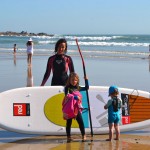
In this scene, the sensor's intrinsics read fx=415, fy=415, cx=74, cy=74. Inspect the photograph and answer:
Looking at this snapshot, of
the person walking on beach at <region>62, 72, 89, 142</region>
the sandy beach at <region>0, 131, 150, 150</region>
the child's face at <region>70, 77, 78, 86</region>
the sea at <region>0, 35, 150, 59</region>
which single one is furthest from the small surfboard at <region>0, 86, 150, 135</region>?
the sea at <region>0, 35, 150, 59</region>

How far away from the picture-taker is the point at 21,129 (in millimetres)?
5953

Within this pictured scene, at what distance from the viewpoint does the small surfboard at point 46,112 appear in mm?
5961

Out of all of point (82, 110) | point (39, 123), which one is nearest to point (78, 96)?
point (82, 110)

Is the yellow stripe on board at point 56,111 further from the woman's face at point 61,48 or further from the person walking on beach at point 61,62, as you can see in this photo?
the woman's face at point 61,48

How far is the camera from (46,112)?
6.03m

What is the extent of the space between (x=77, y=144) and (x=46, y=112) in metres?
0.78

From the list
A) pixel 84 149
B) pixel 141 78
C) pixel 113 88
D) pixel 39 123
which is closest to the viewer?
pixel 84 149

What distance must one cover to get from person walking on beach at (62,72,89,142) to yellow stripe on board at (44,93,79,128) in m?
0.35

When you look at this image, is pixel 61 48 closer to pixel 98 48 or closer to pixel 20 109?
pixel 20 109

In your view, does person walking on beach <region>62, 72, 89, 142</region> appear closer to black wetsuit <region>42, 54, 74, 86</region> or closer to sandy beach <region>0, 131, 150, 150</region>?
sandy beach <region>0, 131, 150, 150</region>

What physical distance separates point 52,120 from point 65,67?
0.79 metres

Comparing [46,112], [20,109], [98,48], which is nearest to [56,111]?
[46,112]

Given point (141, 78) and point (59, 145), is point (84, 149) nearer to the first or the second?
point (59, 145)

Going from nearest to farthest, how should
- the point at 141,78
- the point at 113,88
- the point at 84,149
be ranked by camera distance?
the point at 84,149
the point at 113,88
the point at 141,78
